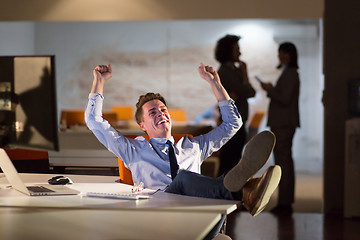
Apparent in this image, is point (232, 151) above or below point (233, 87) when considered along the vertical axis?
below

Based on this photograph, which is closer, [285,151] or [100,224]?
[100,224]

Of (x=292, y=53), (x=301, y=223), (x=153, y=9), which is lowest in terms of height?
(x=301, y=223)

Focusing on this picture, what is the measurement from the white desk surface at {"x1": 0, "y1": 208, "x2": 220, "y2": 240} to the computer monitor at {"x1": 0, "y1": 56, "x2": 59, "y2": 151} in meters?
0.28

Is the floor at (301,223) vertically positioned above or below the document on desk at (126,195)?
below

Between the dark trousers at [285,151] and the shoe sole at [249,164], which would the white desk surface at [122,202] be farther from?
the dark trousers at [285,151]

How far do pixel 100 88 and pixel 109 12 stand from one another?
3.55 meters

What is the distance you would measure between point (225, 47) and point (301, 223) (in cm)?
181

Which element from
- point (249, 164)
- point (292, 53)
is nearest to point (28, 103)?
point (249, 164)

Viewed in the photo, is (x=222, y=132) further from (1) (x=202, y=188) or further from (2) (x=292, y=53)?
(2) (x=292, y=53)

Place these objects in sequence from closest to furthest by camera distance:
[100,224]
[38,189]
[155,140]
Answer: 1. [100,224]
2. [38,189]
3. [155,140]

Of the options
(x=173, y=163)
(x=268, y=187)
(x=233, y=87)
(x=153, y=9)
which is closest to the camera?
(x=268, y=187)

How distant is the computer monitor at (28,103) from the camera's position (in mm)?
2180

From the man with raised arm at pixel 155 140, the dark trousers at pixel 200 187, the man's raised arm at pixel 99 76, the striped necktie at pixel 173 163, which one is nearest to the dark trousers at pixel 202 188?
the dark trousers at pixel 200 187

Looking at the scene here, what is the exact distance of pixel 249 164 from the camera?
2287 millimetres
